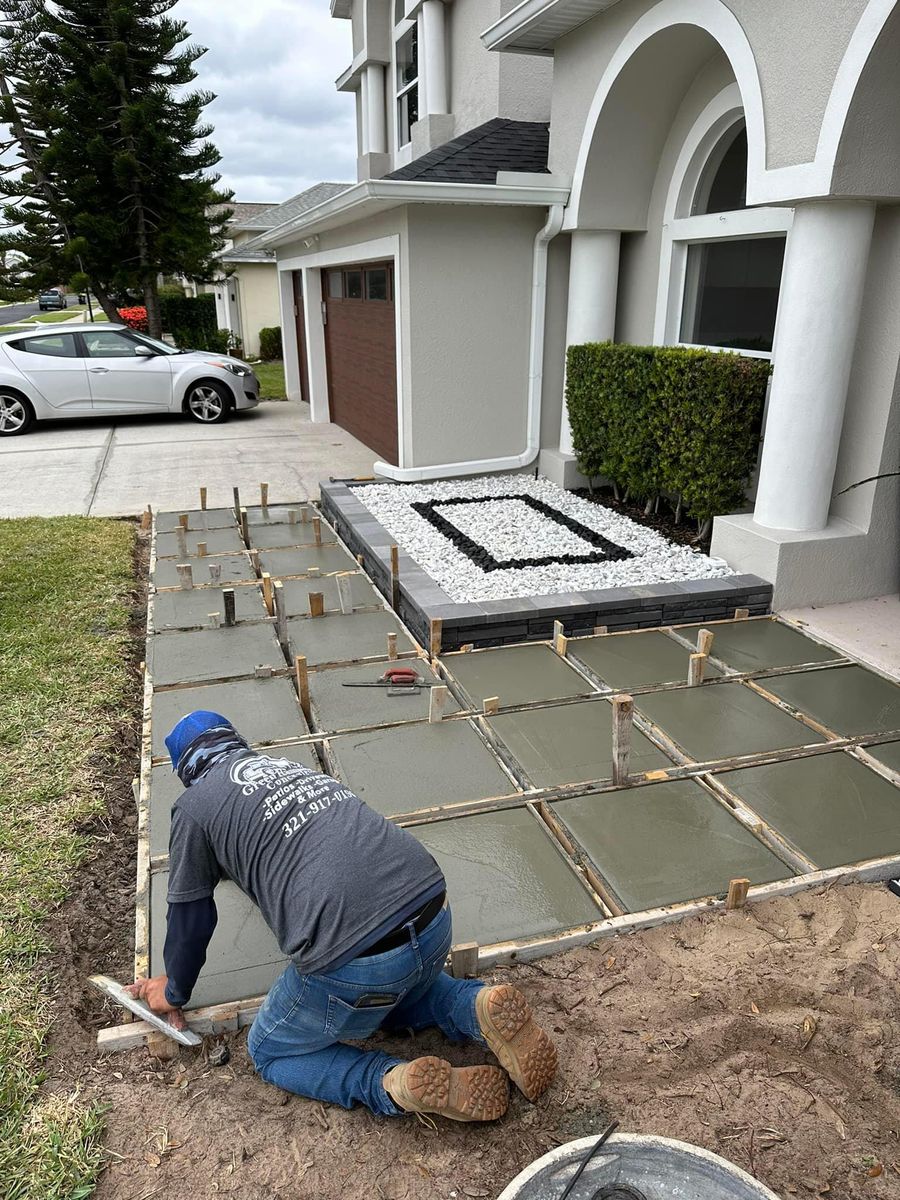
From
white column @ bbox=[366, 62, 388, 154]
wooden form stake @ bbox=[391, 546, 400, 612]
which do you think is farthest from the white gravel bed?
white column @ bbox=[366, 62, 388, 154]

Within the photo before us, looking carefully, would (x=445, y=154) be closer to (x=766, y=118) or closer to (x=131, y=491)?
(x=766, y=118)

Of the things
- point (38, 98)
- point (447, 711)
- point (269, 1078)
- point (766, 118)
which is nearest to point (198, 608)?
point (447, 711)

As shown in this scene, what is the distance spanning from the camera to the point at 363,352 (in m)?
11.9

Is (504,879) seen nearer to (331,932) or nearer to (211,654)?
(331,932)

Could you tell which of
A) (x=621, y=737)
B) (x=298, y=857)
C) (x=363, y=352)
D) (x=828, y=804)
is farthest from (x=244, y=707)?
(x=363, y=352)

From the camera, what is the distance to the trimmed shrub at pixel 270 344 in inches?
1025

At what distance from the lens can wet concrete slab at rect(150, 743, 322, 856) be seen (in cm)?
376

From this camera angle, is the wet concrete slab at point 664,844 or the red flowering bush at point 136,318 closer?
the wet concrete slab at point 664,844

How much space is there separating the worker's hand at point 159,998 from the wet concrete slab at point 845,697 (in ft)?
11.7

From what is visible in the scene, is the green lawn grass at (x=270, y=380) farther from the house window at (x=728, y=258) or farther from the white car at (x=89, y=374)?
the house window at (x=728, y=258)

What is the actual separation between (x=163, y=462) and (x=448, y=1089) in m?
10.6

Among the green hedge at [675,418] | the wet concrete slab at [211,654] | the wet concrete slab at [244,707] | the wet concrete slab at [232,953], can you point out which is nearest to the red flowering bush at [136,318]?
the green hedge at [675,418]

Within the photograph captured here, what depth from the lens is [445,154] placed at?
935 cm

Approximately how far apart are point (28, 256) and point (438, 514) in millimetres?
16960
